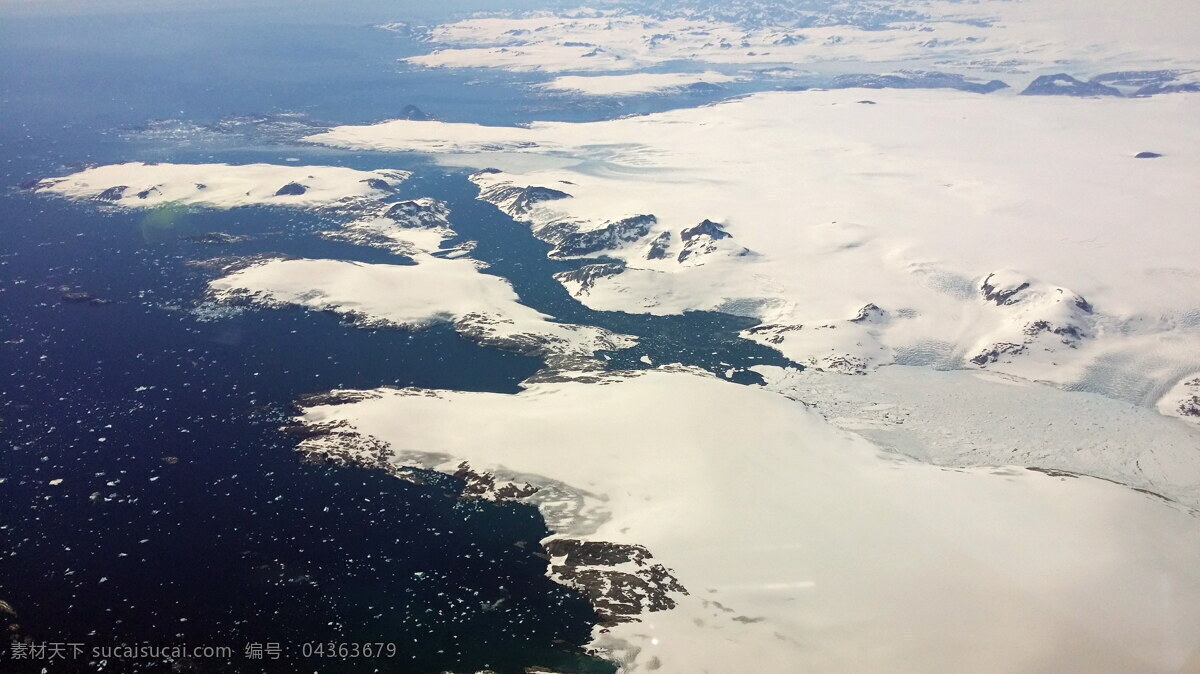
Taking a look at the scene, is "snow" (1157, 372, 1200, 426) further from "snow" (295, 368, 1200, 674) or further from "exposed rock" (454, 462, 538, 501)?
"exposed rock" (454, 462, 538, 501)

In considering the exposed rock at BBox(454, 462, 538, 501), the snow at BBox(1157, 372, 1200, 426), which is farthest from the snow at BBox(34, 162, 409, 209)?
the snow at BBox(1157, 372, 1200, 426)

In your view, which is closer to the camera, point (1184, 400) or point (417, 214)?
point (1184, 400)

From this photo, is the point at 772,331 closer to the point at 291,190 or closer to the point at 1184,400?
the point at 1184,400

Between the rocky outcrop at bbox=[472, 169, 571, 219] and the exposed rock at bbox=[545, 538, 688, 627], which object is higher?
the rocky outcrop at bbox=[472, 169, 571, 219]

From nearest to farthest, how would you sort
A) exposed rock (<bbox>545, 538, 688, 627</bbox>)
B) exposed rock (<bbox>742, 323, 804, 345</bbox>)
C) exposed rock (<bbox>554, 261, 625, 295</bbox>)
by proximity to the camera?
exposed rock (<bbox>545, 538, 688, 627</bbox>), exposed rock (<bbox>742, 323, 804, 345</bbox>), exposed rock (<bbox>554, 261, 625, 295</bbox>)

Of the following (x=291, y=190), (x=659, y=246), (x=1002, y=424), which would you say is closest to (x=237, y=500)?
(x=1002, y=424)

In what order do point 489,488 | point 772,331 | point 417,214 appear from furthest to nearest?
point 417,214 → point 772,331 → point 489,488
